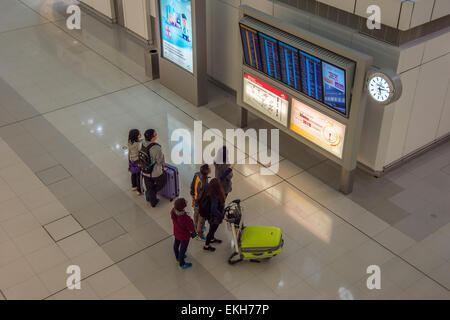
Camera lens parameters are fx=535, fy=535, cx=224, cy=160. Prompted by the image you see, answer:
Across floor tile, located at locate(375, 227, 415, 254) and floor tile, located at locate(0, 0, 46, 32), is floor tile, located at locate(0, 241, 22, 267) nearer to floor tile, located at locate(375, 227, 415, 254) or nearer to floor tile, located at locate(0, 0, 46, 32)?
floor tile, located at locate(375, 227, 415, 254)

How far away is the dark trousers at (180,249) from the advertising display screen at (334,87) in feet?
11.0

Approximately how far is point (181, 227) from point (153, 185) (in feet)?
5.18

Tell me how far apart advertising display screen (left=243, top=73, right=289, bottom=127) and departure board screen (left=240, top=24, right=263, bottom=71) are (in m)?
0.32

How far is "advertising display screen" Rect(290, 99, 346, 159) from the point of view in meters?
8.99

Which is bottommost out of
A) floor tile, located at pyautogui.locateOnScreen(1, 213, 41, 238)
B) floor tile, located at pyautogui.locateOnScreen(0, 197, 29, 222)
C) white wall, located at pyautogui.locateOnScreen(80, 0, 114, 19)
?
floor tile, located at pyautogui.locateOnScreen(1, 213, 41, 238)

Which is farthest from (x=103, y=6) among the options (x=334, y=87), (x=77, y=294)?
(x=77, y=294)

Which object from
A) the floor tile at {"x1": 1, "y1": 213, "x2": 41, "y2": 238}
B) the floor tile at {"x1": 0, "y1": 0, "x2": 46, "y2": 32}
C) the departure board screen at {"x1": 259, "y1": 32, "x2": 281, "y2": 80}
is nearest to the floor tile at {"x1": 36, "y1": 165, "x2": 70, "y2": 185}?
the floor tile at {"x1": 1, "y1": 213, "x2": 41, "y2": 238}

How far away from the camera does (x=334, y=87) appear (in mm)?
8602

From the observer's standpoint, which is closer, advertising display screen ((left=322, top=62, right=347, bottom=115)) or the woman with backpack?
advertising display screen ((left=322, top=62, right=347, bottom=115))

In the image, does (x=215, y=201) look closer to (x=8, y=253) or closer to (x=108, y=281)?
(x=108, y=281)

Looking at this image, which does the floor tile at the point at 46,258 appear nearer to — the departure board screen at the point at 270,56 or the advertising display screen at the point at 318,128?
the advertising display screen at the point at 318,128

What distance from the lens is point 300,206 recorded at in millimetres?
9133

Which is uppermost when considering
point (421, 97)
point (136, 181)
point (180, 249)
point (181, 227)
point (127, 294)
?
point (421, 97)

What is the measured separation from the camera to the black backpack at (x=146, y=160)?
827 centimetres
